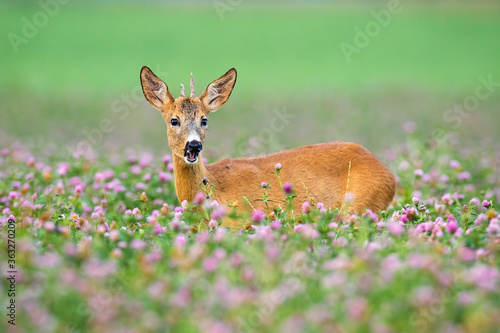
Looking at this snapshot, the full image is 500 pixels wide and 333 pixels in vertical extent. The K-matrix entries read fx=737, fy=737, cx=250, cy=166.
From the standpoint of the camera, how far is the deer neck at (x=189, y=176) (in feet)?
20.9

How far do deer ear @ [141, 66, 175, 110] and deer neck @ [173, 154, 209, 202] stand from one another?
615 mm

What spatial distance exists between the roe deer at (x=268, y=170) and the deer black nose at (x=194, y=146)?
68 mm

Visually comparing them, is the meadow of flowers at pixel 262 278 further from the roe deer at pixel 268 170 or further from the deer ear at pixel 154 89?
the deer ear at pixel 154 89

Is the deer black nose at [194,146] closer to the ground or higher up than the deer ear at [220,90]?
closer to the ground

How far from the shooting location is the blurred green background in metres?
16.4

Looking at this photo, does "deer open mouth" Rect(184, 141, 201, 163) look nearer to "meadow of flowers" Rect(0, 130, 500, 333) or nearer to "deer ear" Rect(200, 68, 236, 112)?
"deer ear" Rect(200, 68, 236, 112)

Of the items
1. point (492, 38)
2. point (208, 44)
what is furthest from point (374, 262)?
point (492, 38)

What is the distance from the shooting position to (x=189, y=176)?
6391mm

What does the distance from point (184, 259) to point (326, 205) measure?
2802mm

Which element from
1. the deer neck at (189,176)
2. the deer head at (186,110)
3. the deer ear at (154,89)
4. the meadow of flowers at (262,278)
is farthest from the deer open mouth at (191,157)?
the meadow of flowers at (262,278)

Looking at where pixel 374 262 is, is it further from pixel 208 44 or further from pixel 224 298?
pixel 208 44

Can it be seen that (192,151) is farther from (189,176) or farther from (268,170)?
(268,170)

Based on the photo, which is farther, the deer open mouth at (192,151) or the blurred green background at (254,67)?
the blurred green background at (254,67)

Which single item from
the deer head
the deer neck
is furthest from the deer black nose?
the deer neck
